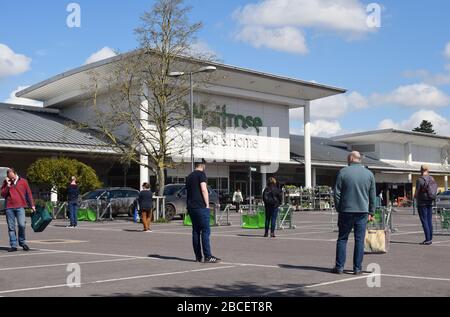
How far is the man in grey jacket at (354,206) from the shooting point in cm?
975

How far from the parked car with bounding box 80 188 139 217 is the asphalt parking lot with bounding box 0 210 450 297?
12.3 m

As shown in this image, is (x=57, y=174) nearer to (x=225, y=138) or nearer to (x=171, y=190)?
(x=171, y=190)

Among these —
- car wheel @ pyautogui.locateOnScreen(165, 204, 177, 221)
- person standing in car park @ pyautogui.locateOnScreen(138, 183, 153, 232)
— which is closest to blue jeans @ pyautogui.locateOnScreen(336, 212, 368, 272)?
person standing in car park @ pyautogui.locateOnScreen(138, 183, 153, 232)

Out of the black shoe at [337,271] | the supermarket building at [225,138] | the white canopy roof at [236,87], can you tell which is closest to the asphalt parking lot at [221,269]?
the black shoe at [337,271]

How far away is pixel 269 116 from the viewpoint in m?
54.7

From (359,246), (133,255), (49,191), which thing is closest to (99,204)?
(49,191)

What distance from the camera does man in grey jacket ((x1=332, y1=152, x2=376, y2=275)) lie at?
9.75 metres

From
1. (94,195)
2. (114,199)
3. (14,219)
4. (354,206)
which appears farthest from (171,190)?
(354,206)

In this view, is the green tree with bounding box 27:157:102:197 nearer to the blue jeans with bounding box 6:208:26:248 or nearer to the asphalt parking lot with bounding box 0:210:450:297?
the asphalt parking lot with bounding box 0:210:450:297

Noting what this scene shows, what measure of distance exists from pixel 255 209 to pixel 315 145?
148 feet

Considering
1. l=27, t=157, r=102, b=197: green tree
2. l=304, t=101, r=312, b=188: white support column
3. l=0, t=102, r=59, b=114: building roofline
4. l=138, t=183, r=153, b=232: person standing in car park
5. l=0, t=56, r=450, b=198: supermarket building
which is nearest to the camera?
l=138, t=183, r=153, b=232: person standing in car park

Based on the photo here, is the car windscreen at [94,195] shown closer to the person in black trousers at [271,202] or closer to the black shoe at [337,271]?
the person in black trousers at [271,202]

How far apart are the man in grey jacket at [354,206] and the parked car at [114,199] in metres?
20.6

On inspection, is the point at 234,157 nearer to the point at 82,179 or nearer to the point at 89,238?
the point at 82,179
